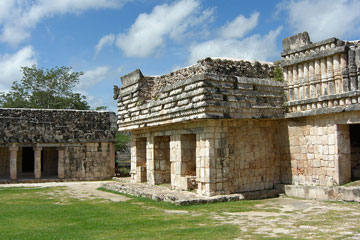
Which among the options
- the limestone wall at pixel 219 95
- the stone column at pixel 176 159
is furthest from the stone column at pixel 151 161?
the stone column at pixel 176 159

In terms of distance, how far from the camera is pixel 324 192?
416 inches

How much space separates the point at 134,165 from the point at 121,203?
543cm

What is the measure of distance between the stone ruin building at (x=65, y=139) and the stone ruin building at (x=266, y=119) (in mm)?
8735

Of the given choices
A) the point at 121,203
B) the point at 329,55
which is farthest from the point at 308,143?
the point at 121,203

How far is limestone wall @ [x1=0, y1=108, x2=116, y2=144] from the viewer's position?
19.9 meters

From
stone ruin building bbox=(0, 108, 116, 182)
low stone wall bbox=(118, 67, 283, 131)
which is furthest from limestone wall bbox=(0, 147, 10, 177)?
low stone wall bbox=(118, 67, 283, 131)

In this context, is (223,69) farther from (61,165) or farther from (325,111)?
(61,165)

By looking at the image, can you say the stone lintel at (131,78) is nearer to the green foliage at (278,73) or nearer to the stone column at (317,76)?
the green foliage at (278,73)

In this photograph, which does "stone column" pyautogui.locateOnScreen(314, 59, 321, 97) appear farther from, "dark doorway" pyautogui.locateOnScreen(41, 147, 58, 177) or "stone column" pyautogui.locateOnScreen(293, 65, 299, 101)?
"dark doorway" pyautogui.locateOnScreen(41, 147, 58, 177)

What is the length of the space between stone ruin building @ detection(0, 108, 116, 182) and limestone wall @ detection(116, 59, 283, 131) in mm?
8035

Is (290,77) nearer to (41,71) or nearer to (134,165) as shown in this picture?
(134,165)

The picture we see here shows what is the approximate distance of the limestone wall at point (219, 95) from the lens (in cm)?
1052

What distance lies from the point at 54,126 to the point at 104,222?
44.4ft

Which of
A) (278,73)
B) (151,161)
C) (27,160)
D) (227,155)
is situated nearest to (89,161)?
(27,160)
